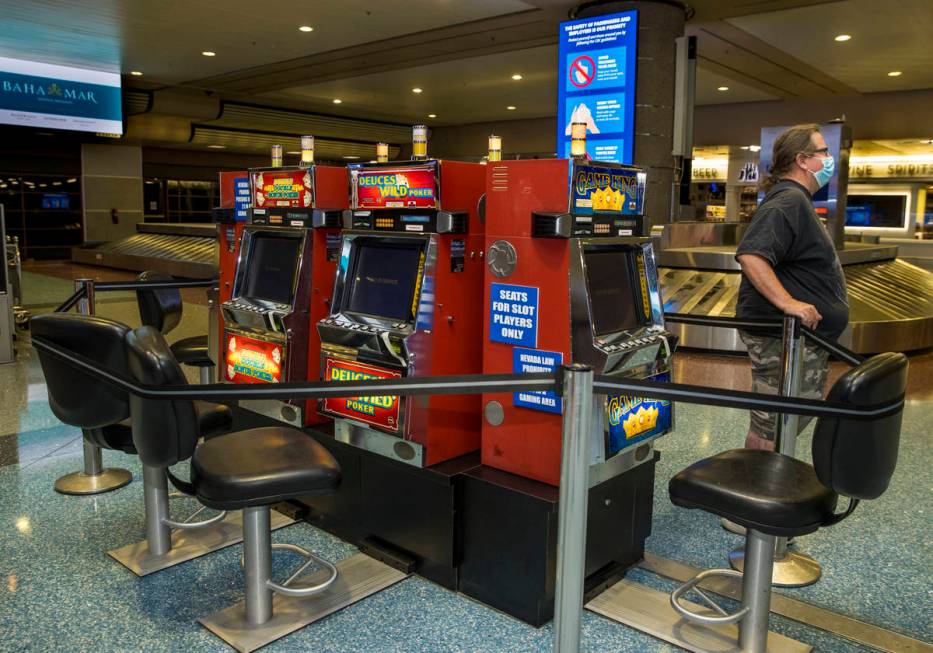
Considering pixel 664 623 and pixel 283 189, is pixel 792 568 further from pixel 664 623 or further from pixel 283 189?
pixel 283 189

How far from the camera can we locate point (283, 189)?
3.48 metres

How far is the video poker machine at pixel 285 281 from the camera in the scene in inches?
131

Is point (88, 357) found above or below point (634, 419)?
above

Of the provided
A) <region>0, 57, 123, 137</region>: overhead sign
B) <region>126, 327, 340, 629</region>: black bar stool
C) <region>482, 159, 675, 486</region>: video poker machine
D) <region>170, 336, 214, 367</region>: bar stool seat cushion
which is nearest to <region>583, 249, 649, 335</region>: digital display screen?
<region>482, 159, 675, 486</region>: video poker machine

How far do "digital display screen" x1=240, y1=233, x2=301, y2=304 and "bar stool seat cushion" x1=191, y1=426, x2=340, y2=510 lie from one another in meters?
1.24

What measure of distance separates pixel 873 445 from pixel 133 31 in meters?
10.6

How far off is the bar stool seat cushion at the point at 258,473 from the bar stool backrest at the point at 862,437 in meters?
1.44

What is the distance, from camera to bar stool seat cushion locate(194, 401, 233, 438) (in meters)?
2.85

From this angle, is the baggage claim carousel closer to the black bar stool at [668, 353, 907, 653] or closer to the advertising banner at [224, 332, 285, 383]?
the advertising banner at [224, 332, 285, 383]

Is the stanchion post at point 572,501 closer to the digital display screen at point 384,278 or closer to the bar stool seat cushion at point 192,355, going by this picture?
the digital display screen at point 384,278

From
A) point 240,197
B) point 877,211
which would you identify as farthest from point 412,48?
point 877,211

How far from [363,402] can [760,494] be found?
156 cm

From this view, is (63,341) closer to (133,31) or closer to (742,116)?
(133,31)

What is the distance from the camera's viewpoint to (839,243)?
9.19 metres
